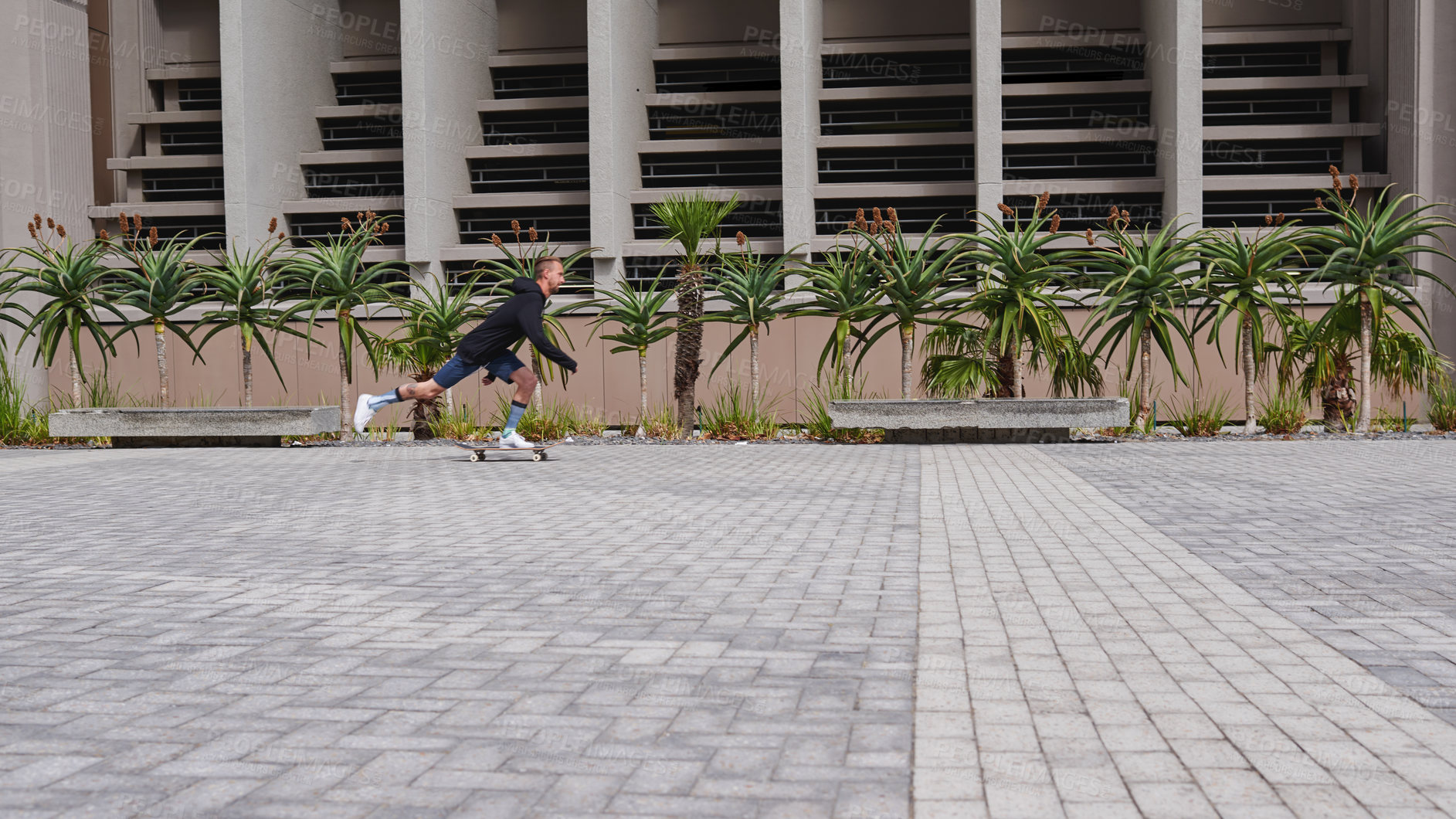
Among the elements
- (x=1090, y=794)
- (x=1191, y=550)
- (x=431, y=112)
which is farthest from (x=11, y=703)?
(x=431, y=112)

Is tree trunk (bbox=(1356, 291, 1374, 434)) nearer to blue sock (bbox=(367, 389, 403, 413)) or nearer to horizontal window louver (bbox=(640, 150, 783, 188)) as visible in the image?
blue sock (bbox=(367, 389, 403, 413))

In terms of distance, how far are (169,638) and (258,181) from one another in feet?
66.9

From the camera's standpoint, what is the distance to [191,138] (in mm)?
25859

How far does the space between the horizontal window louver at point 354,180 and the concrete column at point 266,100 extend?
435 millimetres

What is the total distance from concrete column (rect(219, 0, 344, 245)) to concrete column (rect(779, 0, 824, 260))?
10.3 meters

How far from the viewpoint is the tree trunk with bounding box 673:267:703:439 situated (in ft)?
52.5

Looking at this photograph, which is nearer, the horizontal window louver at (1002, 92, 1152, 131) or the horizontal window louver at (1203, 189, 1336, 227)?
the horizontal window louver at (1203, 189, 1336, 227)

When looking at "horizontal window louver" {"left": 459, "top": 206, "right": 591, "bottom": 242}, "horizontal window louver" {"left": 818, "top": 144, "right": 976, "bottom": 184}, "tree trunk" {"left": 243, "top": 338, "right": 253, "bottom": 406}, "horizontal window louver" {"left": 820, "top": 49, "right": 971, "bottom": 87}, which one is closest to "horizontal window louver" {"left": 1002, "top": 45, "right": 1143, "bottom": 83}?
"horizontal window louver" {"left": 820, "top": 49, "right": 971, "bottom": 87}

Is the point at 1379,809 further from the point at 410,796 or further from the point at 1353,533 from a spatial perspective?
the point at 1353,533

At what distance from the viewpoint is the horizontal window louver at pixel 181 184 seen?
25.5m

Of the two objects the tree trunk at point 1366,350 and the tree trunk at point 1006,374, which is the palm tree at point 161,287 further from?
the tree trunk at point 1366,350

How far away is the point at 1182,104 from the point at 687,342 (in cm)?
1089

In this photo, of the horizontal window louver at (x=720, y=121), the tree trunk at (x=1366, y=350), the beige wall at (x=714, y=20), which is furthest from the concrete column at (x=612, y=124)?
the tree trunk at (x=1366, y=350)

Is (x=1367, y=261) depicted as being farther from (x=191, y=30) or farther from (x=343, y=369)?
(x=191, y=30)
